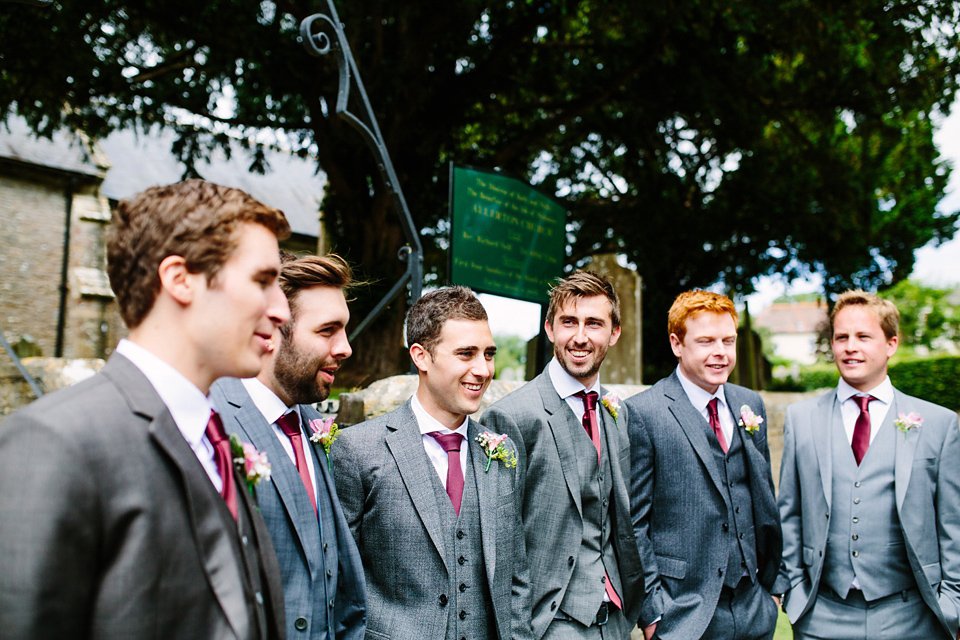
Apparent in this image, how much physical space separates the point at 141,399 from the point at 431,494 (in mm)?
1481

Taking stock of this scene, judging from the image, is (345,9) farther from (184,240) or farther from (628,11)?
(184,240)

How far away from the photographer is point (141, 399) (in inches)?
52.8

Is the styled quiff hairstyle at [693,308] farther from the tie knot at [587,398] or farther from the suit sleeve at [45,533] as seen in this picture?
the suit sleeve at [45,533]

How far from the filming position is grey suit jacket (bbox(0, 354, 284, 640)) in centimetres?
112

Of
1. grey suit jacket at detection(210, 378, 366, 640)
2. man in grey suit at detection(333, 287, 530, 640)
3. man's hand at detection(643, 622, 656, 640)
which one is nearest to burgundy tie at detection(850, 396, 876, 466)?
man's hand at detection(643, 622, 656, 640)

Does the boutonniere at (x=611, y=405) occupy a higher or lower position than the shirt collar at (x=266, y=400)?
lower

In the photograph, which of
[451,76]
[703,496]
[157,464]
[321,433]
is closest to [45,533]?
[157,464]

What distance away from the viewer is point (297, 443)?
237cm

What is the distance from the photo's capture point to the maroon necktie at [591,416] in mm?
3285

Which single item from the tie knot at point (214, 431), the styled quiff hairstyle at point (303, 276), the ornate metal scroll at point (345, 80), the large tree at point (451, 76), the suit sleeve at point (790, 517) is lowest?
the suit sleeve at point (790, 517)

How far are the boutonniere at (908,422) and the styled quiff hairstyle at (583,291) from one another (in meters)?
1.60

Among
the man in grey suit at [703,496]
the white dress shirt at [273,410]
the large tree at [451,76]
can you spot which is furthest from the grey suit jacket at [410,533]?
the large tree at [451,76]

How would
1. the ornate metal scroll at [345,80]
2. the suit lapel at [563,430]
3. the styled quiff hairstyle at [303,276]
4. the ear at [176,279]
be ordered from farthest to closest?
the ornate metal scroll at [345,80], the suit lapel at [563,430], the styled quiff hairstyle at [303,276], the ear at [176,279]

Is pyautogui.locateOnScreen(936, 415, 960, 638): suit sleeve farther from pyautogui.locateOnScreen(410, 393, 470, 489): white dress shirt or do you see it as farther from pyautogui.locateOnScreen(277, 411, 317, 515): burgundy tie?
pyautogui.locateOnScreen(277, 411, 317, 515): burgundy tie
